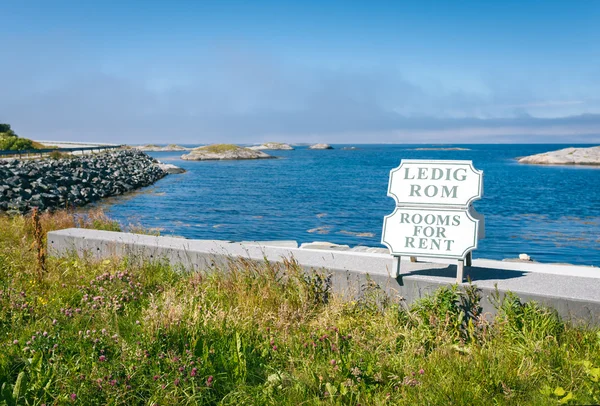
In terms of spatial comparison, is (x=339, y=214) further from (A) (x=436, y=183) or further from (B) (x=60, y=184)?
(A) (x=436, y=183)

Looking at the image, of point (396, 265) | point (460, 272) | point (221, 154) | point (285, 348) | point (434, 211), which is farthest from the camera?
point (221, 154)

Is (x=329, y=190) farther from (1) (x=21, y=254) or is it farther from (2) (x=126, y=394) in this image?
(2) (x=126, y=394)

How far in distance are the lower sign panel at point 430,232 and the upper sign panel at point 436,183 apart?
132 mm

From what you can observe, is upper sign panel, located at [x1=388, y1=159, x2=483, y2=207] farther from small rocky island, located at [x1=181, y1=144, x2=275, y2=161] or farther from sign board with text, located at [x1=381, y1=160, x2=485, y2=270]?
small rocky island, located at [x1=181, y1=144, x2=275, y2=161]

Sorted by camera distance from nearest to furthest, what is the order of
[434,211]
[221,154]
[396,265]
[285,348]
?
[285,348]
[396,265]
[434,211]
[221,154]

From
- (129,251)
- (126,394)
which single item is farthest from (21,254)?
(126,394)

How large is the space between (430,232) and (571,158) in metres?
88.0

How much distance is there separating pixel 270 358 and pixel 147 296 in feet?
8.24

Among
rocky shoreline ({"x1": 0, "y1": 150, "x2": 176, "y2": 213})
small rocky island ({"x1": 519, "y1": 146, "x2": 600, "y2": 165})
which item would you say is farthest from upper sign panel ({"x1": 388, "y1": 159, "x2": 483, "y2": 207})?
small rocky island ({"x1": 519, "y1": 146, "x2": 600, "y2": 165})

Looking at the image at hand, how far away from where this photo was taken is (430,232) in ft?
19.9

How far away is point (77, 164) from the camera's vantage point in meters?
37.9

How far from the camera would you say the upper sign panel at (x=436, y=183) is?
6.01 meters

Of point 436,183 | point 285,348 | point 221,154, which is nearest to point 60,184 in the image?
point 436,183

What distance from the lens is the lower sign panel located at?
591cm
